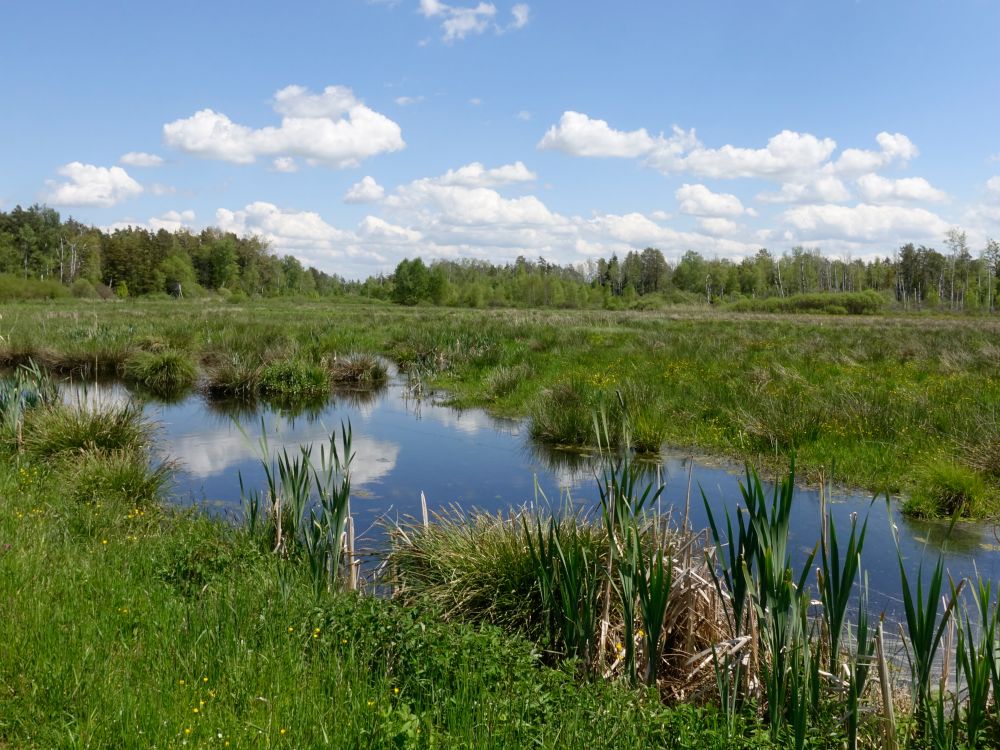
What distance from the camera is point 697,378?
49.8 feet

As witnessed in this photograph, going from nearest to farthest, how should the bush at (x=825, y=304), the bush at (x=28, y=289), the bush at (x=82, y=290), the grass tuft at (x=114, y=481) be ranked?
the grass tuft at (x=114, y=481) → the bush at (x=28, y=289) → the bush at (x=82, y=290) → the bush at (x=825, y=304)

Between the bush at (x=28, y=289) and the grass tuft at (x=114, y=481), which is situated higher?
the bush at (x=28, y=289)

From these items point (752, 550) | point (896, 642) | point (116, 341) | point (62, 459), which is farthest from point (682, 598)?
point (116, 341)

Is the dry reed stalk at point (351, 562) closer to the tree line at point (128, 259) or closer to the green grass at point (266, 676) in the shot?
the green grass at point (266, 676)

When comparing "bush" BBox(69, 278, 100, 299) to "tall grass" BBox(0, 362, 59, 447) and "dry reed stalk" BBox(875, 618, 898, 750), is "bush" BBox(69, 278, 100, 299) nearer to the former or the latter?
"tall grass" BBox(0, 362, 59, 447)

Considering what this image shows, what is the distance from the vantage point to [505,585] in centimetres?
521

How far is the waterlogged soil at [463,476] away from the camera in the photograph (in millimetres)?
7004

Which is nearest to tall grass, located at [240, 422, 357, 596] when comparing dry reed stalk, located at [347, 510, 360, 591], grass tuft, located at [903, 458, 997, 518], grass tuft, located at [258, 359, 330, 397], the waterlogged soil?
dry reed stalk, located at [347, 510, 360, 591]

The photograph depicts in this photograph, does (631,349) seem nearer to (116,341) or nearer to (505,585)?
(116,341)

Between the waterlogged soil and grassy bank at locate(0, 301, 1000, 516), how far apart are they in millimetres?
629

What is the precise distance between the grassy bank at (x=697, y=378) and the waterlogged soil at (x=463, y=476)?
63 centimetres

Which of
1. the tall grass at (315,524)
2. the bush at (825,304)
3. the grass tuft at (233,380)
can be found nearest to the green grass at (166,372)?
the grass tuft at (233,380)

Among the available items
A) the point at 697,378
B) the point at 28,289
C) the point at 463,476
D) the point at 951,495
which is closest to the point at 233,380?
the point at 463,476

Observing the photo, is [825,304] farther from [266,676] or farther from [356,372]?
[266,676]
